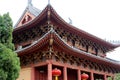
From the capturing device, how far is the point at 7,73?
10.2 meters

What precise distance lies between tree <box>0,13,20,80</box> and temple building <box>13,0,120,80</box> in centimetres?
229

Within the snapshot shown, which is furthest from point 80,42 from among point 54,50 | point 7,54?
point 7,54

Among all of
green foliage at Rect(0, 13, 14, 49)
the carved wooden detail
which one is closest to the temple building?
the carved wooden detail

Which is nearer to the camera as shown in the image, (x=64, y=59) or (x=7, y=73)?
(x=7, y=73)

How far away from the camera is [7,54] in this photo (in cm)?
1031

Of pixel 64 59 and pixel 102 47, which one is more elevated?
pixel 102 47

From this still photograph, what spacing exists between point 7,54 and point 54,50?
12.9 feet

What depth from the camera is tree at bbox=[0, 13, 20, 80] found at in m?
10.2

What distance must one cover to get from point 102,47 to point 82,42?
2983 mm

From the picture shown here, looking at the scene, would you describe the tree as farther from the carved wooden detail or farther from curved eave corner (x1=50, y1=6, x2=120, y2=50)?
the carved wooden detail

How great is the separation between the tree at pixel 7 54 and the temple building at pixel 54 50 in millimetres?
2285

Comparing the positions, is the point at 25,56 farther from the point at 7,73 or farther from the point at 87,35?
the point at 87,35

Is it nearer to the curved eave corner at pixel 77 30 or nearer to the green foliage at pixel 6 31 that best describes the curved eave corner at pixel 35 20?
the curved eave corner at pixel 77 30

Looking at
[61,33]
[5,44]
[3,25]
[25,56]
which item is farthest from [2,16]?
[61,33]
